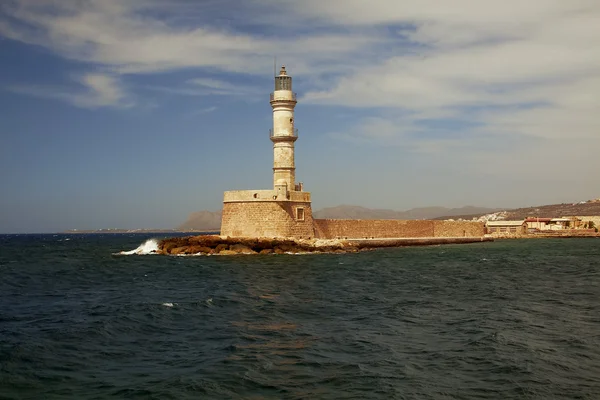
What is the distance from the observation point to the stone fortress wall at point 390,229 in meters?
40.3

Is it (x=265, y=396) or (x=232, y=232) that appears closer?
(x=265, y=396)

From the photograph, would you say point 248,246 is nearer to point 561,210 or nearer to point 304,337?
point 304,337

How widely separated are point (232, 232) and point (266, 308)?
66.1 ft

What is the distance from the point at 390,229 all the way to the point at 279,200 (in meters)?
13.6

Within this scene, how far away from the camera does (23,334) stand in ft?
42.3

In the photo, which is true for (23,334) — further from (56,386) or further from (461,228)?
(461,228)

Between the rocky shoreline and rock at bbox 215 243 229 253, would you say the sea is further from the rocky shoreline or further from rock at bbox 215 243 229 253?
rock at bbox 215 243 229 253

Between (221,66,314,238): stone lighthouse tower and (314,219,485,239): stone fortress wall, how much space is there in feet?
10.6

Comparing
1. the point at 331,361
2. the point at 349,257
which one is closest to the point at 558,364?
the point at 331,361

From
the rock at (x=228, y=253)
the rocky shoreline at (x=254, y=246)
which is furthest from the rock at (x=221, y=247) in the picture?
the rock at (x=228, y=253)

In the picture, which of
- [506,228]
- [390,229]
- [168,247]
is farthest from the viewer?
[506,228]

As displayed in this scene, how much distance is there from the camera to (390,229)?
45688 millimetres

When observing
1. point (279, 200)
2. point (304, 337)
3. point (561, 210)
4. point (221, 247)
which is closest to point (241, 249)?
point (221, 247)

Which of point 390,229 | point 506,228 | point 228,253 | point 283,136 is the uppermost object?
point 283,136
